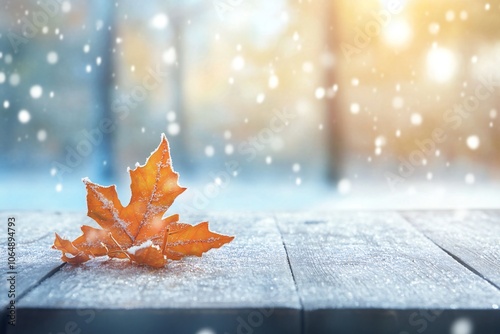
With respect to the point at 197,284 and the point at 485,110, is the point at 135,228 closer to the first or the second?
the point at 197,284

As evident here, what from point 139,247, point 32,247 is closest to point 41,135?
point 32,247

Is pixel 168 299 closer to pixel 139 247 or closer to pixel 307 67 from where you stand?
pixel 139 247

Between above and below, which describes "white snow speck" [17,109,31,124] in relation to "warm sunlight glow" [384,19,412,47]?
below

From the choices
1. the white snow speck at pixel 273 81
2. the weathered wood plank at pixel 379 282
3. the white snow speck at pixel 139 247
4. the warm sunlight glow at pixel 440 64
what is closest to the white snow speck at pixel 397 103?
the warm sunlight glow at pixel 440 64

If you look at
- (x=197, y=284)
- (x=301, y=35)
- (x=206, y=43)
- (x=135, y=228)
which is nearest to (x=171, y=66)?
(x=206, y=43)

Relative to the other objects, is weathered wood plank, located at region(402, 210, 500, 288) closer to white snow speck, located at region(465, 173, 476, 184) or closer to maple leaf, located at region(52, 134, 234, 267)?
maple leaf, located at region(52, 134, 234, 267)

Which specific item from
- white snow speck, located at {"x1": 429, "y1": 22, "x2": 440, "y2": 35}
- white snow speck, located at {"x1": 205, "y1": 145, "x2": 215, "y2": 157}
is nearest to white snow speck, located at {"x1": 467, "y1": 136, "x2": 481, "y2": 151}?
white snow speck, located at {"x1": 429, "y1": 22, "x2": 440, "y2": 35}
